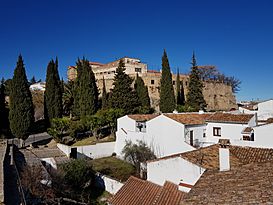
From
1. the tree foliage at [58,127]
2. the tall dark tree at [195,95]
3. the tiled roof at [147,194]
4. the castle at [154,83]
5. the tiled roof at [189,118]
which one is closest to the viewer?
the tiled roof at [147,194]

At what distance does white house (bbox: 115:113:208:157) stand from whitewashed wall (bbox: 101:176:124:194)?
6.25 m

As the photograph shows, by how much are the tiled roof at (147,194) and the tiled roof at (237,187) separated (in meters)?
3.59

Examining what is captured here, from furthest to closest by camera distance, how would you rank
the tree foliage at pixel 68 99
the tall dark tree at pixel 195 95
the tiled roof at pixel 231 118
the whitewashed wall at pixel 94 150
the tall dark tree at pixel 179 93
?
the tall dark tree at pixel 179 93
the tree foliage at pixel 68 99
the tall dark tree at pixel 195 95
the whitewashed wall at pixel 94 150
the tiled roof at pixel 231 118

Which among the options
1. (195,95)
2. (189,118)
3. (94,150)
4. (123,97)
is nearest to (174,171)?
(189,118)

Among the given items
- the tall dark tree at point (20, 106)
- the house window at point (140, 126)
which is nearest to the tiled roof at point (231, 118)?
the house window at point (140, 126)

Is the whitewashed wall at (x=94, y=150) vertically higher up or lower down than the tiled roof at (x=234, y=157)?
lower down

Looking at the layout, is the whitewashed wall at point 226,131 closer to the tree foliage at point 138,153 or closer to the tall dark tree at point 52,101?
the tree foliage at point 138,153

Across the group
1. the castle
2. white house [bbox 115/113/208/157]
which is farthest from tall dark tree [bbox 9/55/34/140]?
the castle

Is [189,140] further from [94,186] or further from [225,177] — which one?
[225,177]

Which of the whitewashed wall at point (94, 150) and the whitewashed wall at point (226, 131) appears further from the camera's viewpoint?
the whitewashed wall at point (94, 150)

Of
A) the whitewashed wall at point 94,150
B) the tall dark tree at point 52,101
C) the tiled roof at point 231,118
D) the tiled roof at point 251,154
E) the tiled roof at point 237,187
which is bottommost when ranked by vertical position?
the whitewashed wall at point 94,150

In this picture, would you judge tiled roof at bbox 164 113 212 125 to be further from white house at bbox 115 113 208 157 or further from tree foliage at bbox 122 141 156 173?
tree foliage at bbox 122 141 156 173

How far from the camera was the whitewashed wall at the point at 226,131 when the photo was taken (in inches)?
904

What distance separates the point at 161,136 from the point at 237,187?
15979mm
